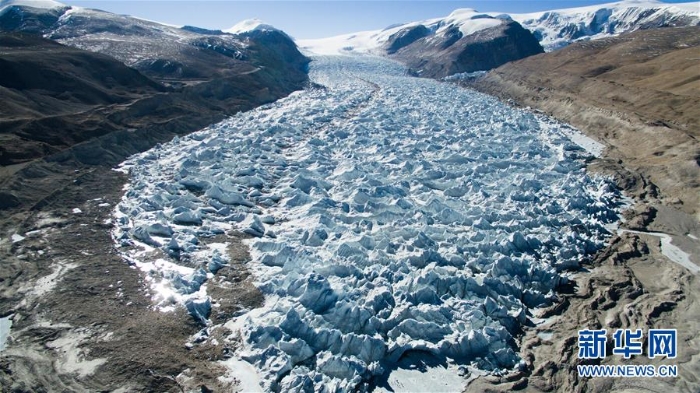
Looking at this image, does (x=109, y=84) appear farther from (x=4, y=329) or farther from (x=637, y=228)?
(x=637, y=228)

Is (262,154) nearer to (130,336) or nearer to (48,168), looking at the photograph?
(48,168)

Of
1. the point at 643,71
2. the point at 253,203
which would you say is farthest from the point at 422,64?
the point at 253,203

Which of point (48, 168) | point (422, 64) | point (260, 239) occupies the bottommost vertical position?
point (260, 239)

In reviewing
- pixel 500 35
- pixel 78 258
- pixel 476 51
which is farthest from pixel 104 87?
pixel 500 35

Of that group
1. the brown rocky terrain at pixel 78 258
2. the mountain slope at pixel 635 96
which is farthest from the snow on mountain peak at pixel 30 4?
the mountain slope at pixel 635 96

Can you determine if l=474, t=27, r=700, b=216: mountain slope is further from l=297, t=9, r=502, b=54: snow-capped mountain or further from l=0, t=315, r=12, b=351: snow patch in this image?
l=297, t=9, r=502, b=54: snow-capped mountain

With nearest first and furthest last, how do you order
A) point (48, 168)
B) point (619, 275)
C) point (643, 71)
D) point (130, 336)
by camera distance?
1. point (130, 336)
2. point (619, 275)
3. point (48, 168)
4. point (643, 71)
